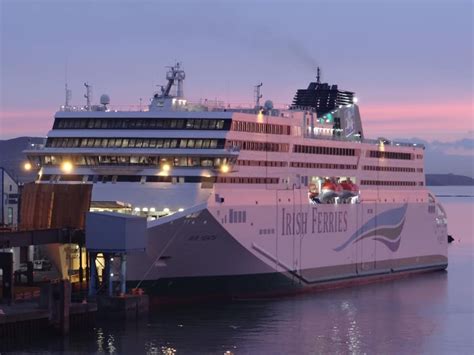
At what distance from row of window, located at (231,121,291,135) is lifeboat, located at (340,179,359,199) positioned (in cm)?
598

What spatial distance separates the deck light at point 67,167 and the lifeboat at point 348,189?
14.9 metres

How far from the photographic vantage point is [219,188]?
54.6 m

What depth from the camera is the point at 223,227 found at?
2133 inches

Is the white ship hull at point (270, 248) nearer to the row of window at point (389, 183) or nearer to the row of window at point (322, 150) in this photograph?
the row of window at point (389, 183)

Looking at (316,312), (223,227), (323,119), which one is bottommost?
(316,312)

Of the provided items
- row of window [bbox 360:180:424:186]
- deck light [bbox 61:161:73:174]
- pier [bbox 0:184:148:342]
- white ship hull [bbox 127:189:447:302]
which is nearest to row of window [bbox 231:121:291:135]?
white ship hull [bbox 127:189:447:302]

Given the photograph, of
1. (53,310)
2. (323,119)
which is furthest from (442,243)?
(53,310)

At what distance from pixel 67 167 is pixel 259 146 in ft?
27.7

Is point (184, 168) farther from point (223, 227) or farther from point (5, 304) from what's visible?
point (5, 304)

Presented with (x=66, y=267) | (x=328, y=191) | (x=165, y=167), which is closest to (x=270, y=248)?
(x=165, y=167)

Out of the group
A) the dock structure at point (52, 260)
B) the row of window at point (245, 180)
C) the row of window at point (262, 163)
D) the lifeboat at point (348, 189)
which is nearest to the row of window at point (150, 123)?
the row of window at point (262, 163)

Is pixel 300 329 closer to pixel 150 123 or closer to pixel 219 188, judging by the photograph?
pixel 219 188

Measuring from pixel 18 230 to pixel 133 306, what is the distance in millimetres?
5469

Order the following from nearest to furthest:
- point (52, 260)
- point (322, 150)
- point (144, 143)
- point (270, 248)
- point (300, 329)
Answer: point (300, 329) < point (52, 260) < point (144, 143) < point (270, 248) < point (322, 150)
